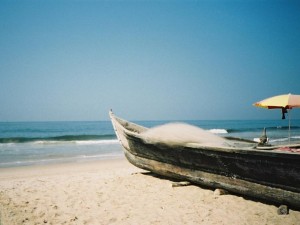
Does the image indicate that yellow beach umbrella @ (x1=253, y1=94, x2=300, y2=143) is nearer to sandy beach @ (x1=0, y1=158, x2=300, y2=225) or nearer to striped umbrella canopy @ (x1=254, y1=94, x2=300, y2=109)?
striped umbrella canopy @ (x1=254, y1=94, x2=300, y2=109)

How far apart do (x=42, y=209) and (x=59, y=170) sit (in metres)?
5.14

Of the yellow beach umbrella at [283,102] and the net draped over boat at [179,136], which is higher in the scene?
the yellow beach umbrella at [283,102]

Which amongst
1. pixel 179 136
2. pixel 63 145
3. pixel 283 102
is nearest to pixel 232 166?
pixel 179 136

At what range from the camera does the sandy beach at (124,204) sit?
4.71 metres

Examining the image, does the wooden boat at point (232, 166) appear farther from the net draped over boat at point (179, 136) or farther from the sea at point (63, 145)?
the sea at point (63, 145)

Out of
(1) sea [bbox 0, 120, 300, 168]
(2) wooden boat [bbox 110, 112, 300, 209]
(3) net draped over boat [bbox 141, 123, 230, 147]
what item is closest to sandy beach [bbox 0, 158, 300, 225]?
(2) wooden boat [bbox 110, 112, 300, 209]

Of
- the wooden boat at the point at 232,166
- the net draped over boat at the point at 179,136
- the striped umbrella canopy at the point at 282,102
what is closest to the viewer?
the wooden boat at the point at 232,166

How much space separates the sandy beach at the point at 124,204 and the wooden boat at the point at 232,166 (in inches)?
11.2

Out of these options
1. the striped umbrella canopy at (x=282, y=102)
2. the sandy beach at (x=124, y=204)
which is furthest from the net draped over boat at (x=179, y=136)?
the striped umbrella canopy at (x=282, y=102)

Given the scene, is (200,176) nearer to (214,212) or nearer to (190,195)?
(190,195)

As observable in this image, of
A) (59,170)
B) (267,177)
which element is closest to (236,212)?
(267,177)

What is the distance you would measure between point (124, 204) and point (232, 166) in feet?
7.33

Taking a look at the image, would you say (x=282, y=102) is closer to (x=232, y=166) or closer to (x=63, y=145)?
(x=232, y=166)

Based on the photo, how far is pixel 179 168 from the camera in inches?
263
